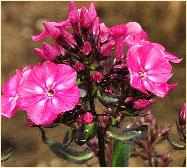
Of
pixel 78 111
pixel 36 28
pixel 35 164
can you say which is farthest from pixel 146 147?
pixel 36 28

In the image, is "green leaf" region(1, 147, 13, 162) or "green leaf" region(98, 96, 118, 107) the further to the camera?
"green leaf" region(1, 147, 13, 162)

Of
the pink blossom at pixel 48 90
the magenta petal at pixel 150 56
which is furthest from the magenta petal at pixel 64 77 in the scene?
the magenta petal at pixel 150 56

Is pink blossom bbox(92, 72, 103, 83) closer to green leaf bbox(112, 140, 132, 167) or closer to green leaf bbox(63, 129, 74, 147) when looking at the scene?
green leaf bbox(63, 129, 74, 147)

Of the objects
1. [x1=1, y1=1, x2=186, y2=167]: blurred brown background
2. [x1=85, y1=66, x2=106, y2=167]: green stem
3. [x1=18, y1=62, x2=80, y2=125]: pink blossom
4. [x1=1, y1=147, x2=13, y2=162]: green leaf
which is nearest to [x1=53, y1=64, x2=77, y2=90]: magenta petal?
[x1=18, y1=62, x2=80, y2=125]: pink blossom

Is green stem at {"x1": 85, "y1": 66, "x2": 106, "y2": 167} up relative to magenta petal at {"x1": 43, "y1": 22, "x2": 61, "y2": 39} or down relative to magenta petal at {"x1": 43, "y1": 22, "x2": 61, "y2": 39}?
down

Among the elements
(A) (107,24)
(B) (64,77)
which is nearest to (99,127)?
(B) (64,77)

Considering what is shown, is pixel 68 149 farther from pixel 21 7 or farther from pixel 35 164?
pixel 21 7
